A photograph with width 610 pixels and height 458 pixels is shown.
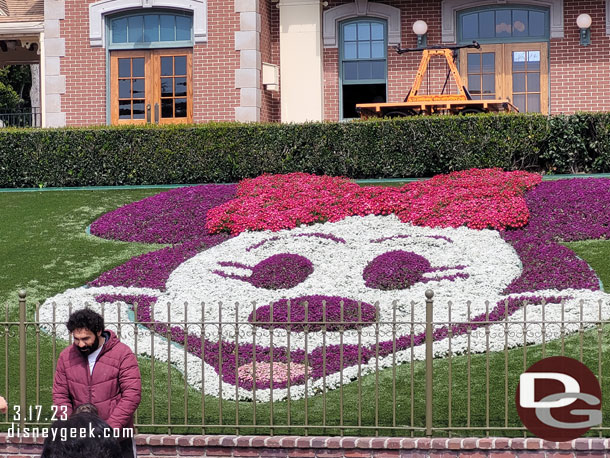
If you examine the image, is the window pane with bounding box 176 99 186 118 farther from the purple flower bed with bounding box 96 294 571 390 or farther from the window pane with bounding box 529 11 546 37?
the purple flower bed with bounding box 96 294 571 390

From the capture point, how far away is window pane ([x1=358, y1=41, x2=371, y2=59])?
23844mm

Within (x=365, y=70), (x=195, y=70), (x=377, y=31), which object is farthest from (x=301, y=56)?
(x=195, y=70)

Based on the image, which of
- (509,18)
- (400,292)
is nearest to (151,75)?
(509,18)

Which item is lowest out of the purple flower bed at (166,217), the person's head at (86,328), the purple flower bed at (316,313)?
the purple flower bed at (316,313)

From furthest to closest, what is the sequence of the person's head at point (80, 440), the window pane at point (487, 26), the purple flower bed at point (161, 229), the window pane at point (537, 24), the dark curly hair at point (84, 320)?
the window pane at point (487, 26)
the window pane at point (537, 24)
the purple flower bed at point (161, 229)
the dark curly hair at point (84, 320)
the person's head at point (80, 440)

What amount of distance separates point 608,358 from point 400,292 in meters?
3.22

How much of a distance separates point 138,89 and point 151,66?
0.62 meters

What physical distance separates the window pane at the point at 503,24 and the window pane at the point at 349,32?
129 inches

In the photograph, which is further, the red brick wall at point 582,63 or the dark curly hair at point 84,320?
the red brick wall at point 582,63

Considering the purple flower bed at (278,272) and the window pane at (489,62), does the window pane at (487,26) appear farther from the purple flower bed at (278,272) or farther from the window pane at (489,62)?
the purple flower bed at (278,272)

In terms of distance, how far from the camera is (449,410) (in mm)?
8719

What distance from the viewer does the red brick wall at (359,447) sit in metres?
8.49

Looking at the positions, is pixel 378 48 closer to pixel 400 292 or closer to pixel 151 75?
pixel 151 75

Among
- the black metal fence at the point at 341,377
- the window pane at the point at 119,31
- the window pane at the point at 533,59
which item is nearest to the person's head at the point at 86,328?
the black metal fence at the point at 341,377
